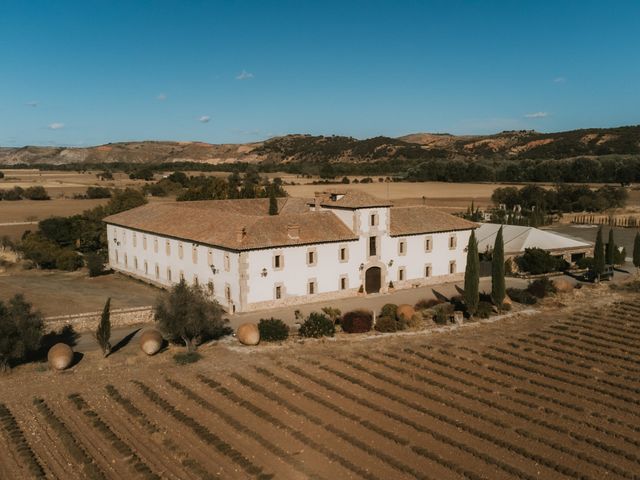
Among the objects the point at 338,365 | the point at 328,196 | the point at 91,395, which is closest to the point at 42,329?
the point at 91,395

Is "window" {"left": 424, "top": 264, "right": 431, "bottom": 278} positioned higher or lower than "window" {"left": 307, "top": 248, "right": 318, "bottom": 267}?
lower

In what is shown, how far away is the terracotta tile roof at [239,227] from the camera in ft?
119

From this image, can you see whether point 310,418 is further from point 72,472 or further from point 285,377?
point 72,472

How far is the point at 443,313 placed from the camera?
3419 cm

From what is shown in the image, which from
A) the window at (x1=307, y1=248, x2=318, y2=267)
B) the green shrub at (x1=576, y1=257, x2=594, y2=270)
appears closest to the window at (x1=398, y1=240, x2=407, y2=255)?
the window at (x1=307, y1=248, x2=318, y2=267)

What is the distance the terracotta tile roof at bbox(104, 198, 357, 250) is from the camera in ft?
119

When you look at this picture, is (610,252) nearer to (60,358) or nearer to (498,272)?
(498,272)

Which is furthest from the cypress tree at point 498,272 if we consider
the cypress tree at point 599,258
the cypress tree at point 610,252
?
the cypress tree at point 610,252

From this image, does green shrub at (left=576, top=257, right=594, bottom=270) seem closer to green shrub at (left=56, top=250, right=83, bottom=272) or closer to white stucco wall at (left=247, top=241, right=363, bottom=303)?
white stucco wall at (left=247, top=241, right=363, bottom=303)

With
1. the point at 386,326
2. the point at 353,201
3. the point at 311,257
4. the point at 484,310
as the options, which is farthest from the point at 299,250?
the point at 484,310

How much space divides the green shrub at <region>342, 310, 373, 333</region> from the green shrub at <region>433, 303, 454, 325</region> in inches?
163

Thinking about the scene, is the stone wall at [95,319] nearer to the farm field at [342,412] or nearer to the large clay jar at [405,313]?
the farm field at [342,412]

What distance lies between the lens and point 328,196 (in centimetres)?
4441

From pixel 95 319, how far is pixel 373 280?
17.6 metres
